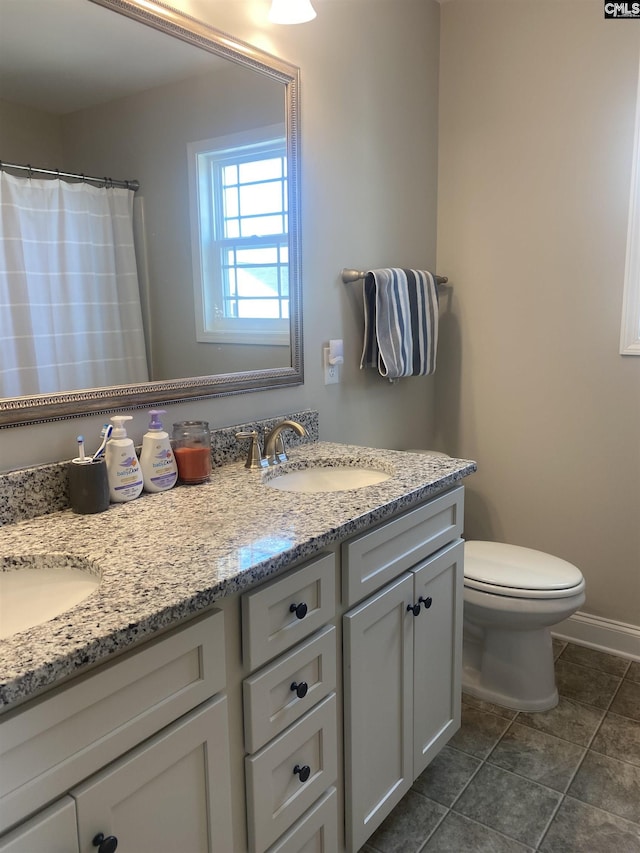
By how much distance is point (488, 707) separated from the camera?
216cm

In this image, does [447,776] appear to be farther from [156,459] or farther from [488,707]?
[156,459]

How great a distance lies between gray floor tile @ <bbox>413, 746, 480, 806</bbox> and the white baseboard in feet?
2.66

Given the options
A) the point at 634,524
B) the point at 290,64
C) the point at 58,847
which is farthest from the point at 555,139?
the point at 58,847

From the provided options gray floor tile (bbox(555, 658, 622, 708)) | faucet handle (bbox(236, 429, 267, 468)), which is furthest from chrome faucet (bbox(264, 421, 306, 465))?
gray floor tile (bbox(555, 658, 622, 708))

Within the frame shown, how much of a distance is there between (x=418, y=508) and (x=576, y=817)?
93 centimetres

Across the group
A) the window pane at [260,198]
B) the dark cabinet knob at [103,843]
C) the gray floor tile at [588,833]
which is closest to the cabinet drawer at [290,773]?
the dark cabinet knob at [103,843]

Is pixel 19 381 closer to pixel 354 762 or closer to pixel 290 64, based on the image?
pixel 354 762

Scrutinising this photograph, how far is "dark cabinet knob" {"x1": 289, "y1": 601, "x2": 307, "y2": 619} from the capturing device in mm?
1185

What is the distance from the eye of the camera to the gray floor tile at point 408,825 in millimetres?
1604

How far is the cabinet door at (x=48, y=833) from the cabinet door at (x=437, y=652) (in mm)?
929

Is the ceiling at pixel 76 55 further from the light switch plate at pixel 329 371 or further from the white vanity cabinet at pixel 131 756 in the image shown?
the white vanity cabinet at pixel 131 756

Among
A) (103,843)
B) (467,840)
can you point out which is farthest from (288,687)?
(467,840)

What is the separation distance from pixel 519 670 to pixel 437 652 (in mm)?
590

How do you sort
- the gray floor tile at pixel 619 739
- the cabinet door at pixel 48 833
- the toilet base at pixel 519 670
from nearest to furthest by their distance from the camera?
the cabinet door at pixel 48 833 → the gray floor tile at pixel 619 739 → the toilet base at pixel 519 670
